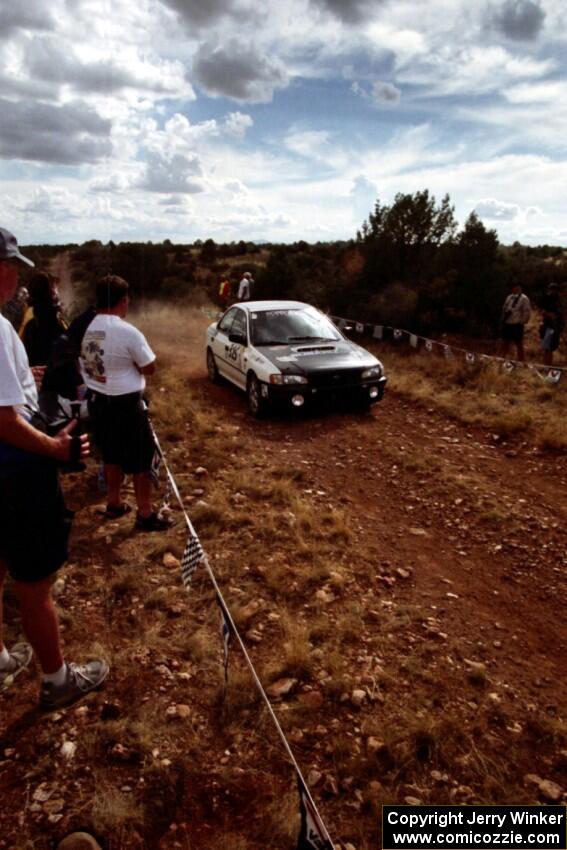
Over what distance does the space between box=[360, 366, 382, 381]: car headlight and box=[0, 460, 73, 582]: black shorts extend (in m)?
5.78

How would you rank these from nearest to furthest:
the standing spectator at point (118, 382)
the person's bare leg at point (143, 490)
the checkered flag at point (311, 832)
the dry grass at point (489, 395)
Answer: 1. the checkered flag at point (311, 832)
2. the standing spectator at point (118, 382)
3. the person's bare leg at point (143, 490)
4. the dry grass at point (489, 395)

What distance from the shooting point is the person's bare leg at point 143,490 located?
441 cm

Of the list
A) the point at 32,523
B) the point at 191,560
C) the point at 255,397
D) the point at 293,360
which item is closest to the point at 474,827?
the point at 191,560

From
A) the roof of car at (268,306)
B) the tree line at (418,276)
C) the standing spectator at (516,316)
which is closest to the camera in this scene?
the roof of car at (268,306)

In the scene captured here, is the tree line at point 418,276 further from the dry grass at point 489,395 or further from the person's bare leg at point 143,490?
the person's bare leg at point 143,490

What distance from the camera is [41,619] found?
100 inches

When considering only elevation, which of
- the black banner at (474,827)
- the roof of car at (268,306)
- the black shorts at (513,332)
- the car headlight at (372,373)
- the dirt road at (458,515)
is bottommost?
the black banner at (474,827)

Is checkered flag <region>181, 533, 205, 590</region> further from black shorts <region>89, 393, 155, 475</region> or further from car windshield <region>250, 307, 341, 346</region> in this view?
car windshield <region>250, 307, 341, 346</region>

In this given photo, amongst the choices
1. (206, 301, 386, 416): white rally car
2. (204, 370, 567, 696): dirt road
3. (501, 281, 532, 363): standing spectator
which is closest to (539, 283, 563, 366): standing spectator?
(501, 281, 532, 363): standing spectator

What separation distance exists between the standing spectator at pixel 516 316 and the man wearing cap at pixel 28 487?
961cm

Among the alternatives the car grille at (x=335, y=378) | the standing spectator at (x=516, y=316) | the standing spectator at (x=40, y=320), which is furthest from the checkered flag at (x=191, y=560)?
the standing spectator at (x=516, y=316)

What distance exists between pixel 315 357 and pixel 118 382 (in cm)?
409

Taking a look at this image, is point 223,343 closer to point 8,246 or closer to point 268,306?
point 268,306

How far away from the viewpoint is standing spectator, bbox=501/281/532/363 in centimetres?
1021
